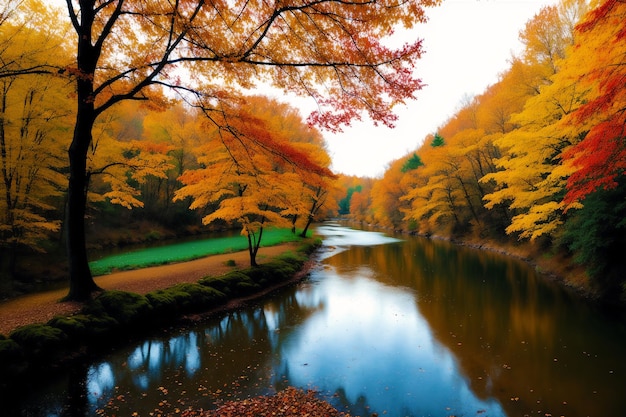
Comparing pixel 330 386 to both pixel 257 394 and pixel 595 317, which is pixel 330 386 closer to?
pixel 257 394

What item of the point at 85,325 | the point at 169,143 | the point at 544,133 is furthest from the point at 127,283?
the point at 169,143

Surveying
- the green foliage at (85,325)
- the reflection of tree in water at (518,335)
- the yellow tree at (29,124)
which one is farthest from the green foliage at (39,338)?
the reflection of tree in water at (518,335)

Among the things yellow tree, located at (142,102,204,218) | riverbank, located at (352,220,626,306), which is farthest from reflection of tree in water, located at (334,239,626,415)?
yellow tree, located at (142,102,204,218)

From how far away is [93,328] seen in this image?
809cm

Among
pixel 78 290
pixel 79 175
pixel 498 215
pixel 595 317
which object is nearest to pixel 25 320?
pixel 78 290

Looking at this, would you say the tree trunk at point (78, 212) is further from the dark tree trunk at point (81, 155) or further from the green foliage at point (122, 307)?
the green foliage at point (122, 307)

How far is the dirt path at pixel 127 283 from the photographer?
8031 millimetres

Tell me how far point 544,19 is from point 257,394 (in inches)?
946

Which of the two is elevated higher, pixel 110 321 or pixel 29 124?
pixel 29 124

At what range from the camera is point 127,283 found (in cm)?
1176

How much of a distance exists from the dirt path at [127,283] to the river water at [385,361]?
2.17m

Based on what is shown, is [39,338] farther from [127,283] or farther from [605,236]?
[605,236]

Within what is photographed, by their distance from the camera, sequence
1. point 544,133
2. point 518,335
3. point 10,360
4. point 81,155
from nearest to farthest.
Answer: point 10,360 → point 81,155 → point 518,335 → point 544,133

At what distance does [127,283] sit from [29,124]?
7.71 m
